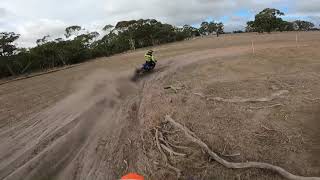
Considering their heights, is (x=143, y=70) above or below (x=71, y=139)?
above

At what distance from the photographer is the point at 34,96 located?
26.0 metres

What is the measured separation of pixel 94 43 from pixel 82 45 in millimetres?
12248

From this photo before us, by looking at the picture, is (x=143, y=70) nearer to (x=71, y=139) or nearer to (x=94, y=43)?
(x=71, y=139)

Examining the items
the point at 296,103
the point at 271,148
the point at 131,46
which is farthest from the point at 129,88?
the point at 131,46

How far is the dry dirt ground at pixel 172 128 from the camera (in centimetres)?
1273

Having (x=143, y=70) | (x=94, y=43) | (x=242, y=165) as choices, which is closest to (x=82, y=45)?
(x=94, y=43)

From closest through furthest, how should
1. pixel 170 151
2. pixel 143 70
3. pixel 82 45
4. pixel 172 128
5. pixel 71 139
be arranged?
pixel 170 151 → pixel 172 128 → pixel 71 139 → pixel 143 70 → pixel 82 45

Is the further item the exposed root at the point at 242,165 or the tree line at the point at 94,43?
the tree line at the point at 94,43

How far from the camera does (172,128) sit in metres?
15.2

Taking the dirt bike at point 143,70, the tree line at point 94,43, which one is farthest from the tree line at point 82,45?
the dirt bike at point 143,70

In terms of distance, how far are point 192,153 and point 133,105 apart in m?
7.25

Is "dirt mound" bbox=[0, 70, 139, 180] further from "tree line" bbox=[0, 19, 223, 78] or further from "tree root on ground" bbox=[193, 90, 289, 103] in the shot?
"tree line" bbox=[0, 19, 223, 78]

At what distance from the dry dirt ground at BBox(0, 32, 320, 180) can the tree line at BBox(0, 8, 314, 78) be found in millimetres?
38692

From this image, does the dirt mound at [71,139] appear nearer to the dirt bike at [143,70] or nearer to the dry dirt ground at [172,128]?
the dry dirt ground at [172,128]
